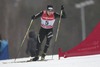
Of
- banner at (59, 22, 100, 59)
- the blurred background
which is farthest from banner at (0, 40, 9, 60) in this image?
the blurred background

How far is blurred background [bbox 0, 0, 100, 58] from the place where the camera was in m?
48.6

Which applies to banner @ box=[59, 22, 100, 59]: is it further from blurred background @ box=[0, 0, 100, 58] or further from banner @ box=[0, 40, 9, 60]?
blurred background @ box=[0, 0, 100, 58]

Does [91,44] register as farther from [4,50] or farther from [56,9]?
[56,9]

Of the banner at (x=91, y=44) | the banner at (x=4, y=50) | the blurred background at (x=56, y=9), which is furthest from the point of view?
the blurred background at (x=56, y=9)

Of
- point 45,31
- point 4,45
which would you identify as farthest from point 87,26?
point 45,31

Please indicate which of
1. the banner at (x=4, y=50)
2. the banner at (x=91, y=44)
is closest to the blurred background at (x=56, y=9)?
the banner at (x=4, y=50)

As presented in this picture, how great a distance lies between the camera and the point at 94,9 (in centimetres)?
5584

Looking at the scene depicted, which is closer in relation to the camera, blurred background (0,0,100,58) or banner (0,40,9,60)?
banner (0,40,9,60)

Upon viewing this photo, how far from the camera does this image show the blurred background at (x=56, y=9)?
48641mm

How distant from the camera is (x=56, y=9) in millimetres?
46250

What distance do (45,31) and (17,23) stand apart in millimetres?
41648

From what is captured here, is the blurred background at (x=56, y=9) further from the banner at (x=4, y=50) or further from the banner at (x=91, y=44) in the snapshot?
the banner at (x=91, y=44)

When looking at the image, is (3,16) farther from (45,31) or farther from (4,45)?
(45,31)

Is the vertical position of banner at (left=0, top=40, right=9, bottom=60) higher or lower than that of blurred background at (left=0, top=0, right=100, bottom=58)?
higher
